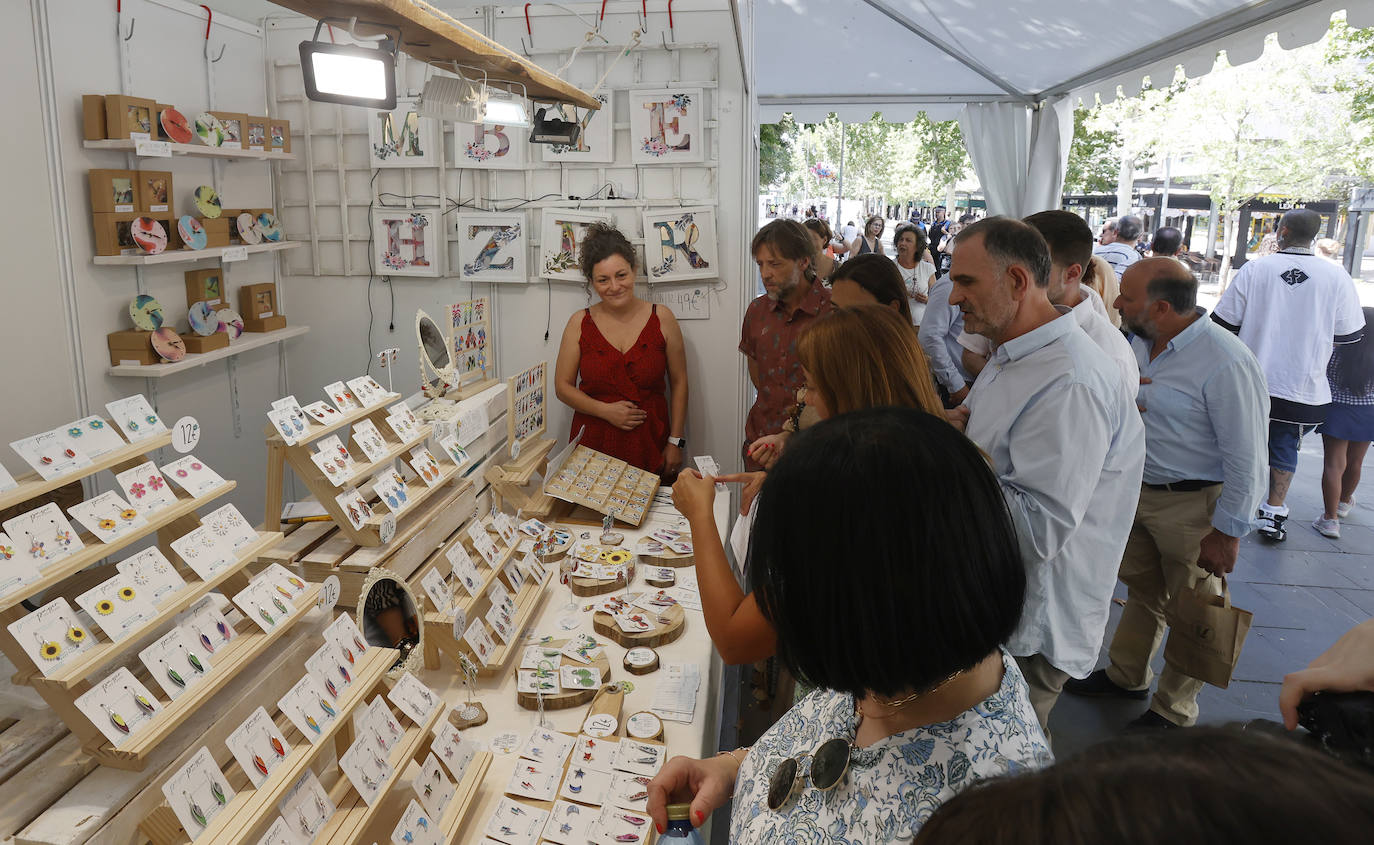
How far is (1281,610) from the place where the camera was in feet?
14.1

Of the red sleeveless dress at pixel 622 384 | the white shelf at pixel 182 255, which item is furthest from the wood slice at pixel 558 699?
the white shelf at pixel 182 255

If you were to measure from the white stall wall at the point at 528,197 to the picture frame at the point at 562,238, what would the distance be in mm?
77

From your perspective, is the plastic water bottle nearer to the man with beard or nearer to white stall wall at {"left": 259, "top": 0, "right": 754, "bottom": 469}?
the man with beard

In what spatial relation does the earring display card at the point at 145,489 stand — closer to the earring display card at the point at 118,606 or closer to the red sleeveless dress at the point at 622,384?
the earring display card at the point at 118,606

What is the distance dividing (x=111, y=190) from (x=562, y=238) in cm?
212

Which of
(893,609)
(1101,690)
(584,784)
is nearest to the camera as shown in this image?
(893,609)

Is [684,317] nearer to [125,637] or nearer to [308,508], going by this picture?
[308,508]

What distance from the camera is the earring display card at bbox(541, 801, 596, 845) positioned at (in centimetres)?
158

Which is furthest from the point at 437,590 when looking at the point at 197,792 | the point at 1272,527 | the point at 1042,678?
the point at 1272,527

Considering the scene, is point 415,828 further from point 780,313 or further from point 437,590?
point 780,313

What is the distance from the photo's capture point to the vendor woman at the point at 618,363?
4016mm

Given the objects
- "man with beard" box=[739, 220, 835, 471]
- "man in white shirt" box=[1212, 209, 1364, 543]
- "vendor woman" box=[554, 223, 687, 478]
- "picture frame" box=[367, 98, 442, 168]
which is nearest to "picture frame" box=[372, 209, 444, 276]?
"picture frame" box=[367, 98, 442, 168]

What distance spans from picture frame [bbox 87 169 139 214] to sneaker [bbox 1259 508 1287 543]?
6714mm

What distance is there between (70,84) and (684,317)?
3.05 m
